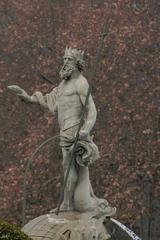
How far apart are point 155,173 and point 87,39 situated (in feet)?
14.0

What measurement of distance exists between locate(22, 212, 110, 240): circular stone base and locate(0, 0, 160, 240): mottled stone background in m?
7.28

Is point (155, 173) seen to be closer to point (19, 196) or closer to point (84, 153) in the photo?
point (19, 196)

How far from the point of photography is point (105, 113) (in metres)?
21.5

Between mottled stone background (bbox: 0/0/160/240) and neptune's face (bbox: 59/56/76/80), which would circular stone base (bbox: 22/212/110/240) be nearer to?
neptune's face (bbox: 59/56/76/80)

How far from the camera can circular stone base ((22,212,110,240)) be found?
1141 cm

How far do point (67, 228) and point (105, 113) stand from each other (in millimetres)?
10162

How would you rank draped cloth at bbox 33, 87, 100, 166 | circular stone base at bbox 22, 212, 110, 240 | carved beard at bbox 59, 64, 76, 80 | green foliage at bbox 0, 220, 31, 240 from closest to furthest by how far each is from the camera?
green foliage at bbox 0, 220, 31, 240, circular stone base at bbox 22, 212, 110, 240, draped cloth at bbox 33, 87, 100, 166, carved beard at bbox 59, 64, 76, 80

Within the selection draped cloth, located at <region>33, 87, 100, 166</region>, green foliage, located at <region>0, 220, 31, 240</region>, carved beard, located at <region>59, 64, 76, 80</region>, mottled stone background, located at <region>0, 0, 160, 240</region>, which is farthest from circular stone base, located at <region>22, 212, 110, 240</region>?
mottled stone background, located at <region>0, 0, 160, 240</region>

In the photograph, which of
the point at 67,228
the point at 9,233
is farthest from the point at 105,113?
the point at 9,233

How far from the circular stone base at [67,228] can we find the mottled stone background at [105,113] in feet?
23.9

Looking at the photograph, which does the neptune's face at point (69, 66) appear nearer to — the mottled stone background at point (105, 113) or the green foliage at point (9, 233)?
the green foliage at point (9, 233)

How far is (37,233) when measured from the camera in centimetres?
1152

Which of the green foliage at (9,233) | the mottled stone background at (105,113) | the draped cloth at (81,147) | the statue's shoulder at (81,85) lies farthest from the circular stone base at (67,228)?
the mottled stone background at (105,113)

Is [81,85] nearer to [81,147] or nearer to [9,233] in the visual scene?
[81,147]
